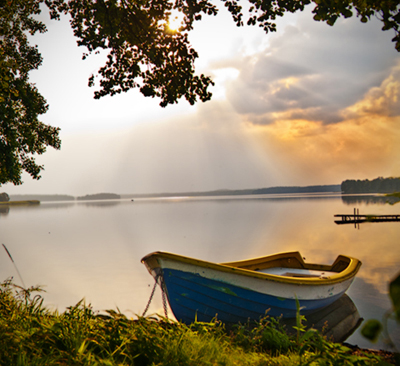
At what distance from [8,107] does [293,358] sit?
738 inches

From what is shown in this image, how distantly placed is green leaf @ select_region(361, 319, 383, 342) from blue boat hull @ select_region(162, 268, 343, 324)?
6.63 m

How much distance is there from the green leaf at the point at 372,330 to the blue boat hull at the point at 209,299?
6.63m

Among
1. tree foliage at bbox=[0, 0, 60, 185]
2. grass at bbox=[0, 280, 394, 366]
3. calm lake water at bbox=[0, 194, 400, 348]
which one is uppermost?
tree foliage at bbox=[0, 0, 60, 185]

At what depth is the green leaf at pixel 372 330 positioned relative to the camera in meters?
1.13

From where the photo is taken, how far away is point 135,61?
29.2 feet

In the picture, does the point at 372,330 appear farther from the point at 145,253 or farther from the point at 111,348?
the point at 145,253

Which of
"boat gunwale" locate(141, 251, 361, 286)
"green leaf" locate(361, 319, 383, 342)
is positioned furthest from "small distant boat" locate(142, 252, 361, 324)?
"green leaf" locate(361, 319, 383, 342)

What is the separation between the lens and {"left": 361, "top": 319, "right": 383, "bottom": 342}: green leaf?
113 cm

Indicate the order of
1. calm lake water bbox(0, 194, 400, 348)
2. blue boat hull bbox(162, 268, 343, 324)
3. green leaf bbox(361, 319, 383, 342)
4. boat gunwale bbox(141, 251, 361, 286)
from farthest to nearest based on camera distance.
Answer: calm lake water bbox(0, 194, 400, 348)
blue boat hull bbox(162, 268, 343, 324)
boat gunwale bbox(141, 251, 361, 286)
green leaf bbox(361, 319, 383, 342)

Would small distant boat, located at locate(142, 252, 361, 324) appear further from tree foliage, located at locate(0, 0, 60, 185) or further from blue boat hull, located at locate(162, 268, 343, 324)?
tree foliage, located at locate(0, 0, 60, 185)

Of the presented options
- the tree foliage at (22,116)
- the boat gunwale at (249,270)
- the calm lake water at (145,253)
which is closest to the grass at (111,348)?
the boat gunwale at (249,270)

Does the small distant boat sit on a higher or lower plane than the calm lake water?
higher

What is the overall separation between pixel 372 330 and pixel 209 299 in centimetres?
695

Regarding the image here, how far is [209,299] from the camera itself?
7785mm
